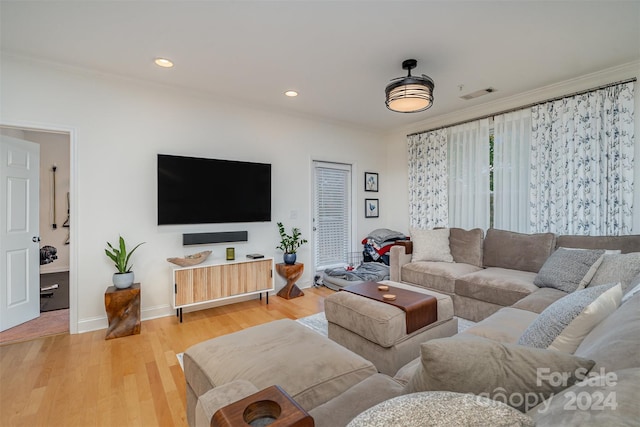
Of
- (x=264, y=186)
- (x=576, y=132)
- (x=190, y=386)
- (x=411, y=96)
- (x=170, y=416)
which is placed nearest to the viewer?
(x=190, y=386)

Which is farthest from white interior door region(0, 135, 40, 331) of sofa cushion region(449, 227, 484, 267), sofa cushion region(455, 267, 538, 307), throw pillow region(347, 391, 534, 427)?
sofa cushion region(449, 227, 484, 267)

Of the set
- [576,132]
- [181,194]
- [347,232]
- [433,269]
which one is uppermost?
A: [576,132]

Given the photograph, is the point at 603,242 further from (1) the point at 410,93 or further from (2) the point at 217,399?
(2) the point at 217,399

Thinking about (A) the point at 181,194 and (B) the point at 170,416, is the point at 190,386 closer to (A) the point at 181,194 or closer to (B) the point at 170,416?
(B) the point at 170,416

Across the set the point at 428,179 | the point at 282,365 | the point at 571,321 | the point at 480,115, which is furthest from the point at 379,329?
the point at 480,115

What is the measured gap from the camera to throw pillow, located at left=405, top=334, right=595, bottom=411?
2.36 feet

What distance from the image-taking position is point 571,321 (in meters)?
1.12

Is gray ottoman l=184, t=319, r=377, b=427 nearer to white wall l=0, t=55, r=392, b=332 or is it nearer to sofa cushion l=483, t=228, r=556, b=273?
white wall l=0, t=55, r=392, b=332

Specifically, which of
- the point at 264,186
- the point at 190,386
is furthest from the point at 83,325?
the point at 264,186

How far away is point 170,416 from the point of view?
1707 mm

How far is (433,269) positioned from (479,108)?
2443mm

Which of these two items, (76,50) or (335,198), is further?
(335,198)

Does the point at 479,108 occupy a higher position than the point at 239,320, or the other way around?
the point at 479,108

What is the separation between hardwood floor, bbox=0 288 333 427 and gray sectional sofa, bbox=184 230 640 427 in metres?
0.54
